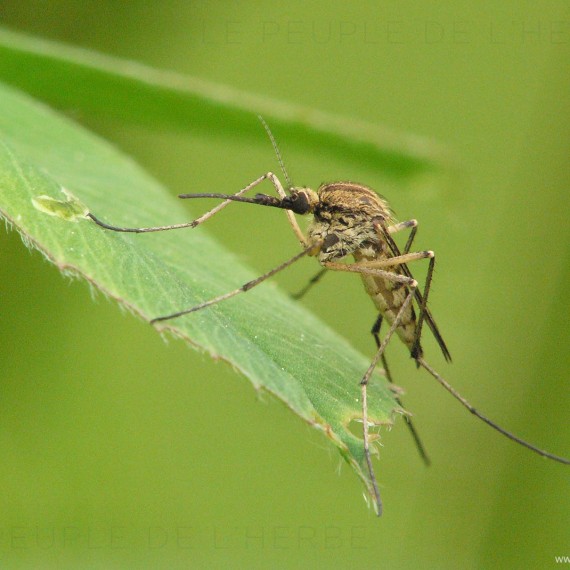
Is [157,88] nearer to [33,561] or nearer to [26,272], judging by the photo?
[26,272]

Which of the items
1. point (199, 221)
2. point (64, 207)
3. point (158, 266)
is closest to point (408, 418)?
point (199, 221)

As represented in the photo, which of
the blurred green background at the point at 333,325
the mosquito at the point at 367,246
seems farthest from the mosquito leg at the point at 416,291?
the blurred green background at the point at 333,325

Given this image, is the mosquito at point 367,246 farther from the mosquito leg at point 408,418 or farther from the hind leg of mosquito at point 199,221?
the mosquito leg at point 408,418

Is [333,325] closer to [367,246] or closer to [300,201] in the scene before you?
[367,246]

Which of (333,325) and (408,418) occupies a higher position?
(408,418)

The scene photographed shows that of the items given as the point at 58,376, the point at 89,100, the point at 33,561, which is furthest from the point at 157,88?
the point at 33,561

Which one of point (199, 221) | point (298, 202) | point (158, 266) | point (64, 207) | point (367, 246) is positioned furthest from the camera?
point (367, 246)

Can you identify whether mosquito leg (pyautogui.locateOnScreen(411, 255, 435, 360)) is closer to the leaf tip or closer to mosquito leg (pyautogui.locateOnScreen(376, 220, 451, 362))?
mosquito leg (pyautogui.locateOnScreen(376, 220, 451, 362))
